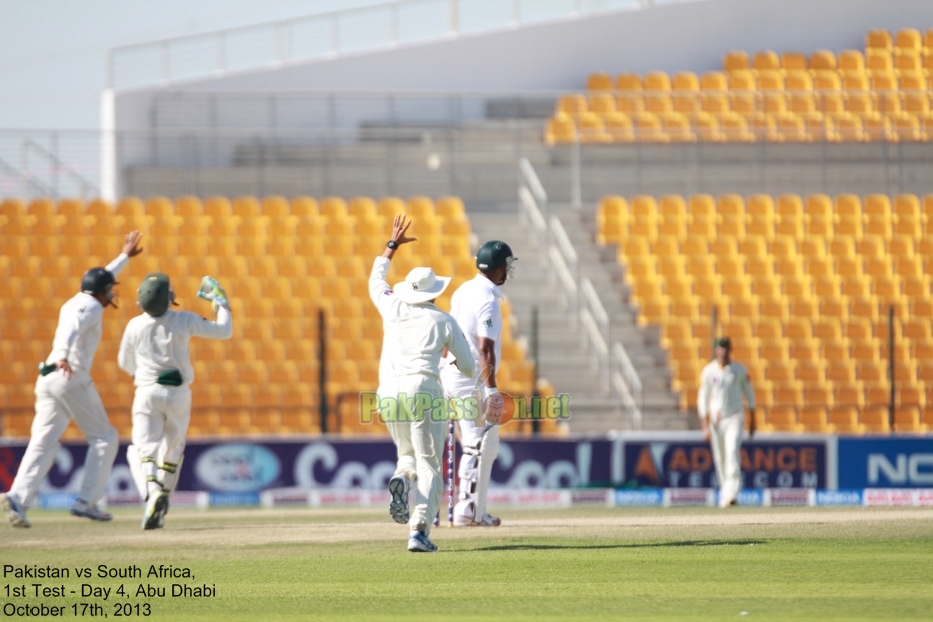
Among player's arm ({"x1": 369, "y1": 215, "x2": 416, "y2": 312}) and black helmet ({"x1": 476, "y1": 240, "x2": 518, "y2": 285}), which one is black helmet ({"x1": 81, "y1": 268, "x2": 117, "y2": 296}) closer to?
player's arm ({"x1": 369, "y1": 215, "x2": 416, "y2": 312})

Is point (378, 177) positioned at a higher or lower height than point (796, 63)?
lower

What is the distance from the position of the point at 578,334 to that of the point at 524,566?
13291 mm

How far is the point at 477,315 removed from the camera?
1132 cm

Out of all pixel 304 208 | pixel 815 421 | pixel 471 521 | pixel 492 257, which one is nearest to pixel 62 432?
pixel 471 521

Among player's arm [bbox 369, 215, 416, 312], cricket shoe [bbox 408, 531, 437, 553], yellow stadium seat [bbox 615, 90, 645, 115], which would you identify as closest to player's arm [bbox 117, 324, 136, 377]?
player's arm [bbox 369, 215, 416, 312]

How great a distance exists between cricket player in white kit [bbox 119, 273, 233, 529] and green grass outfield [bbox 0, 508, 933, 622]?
55 centimetres

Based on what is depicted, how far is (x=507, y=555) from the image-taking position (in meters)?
9.95

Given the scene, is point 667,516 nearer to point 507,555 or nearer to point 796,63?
point 507,555

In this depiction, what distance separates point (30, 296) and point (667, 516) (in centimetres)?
1333

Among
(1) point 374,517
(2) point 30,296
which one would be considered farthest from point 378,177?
(1) point 374,517

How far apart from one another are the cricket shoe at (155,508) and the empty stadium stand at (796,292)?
1047 centimetres

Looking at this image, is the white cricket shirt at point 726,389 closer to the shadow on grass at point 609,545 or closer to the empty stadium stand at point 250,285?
the empty stadium stand at point 250,285

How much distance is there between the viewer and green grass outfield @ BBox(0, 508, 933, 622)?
25.4 feet

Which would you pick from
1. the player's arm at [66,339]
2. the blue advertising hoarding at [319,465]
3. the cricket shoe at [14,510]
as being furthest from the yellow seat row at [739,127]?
the cricket shoe at [14,510]
